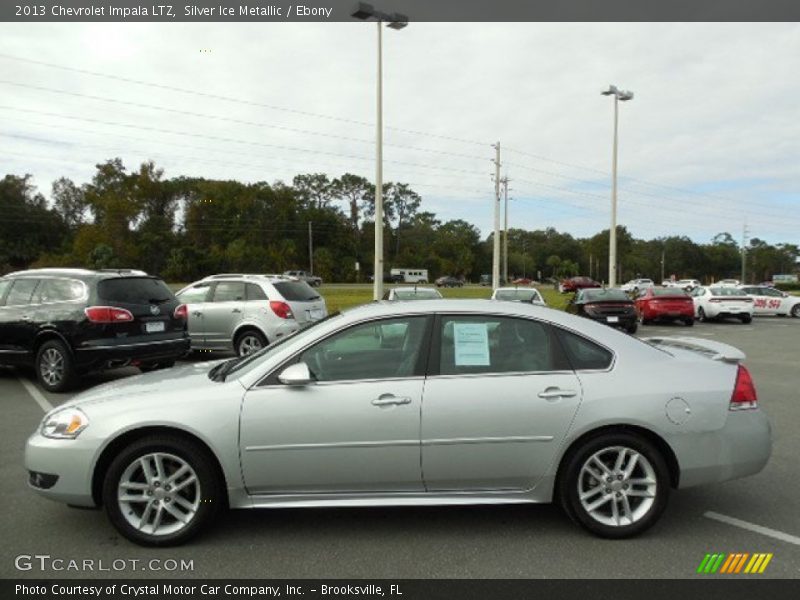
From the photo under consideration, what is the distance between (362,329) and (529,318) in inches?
42.8

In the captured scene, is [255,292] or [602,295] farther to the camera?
[602,295]

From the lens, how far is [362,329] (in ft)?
14.0

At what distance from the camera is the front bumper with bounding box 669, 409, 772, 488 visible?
4.05 meters

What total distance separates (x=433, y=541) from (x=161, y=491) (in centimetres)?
166

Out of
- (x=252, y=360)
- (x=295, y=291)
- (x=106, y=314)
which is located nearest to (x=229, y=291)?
(x=295, y=291)

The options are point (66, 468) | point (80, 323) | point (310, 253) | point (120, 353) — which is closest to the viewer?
point (66, 468)

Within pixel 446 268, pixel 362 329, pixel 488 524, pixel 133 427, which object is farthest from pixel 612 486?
pixel 446 268

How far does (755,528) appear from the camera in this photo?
4.24 meters

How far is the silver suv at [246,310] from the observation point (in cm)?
1150

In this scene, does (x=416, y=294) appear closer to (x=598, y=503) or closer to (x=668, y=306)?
(x=668, y=306)

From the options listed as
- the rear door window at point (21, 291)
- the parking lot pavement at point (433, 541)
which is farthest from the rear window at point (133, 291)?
the parking lot pavement at point (433, 541)

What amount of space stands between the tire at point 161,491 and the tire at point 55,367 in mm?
5430

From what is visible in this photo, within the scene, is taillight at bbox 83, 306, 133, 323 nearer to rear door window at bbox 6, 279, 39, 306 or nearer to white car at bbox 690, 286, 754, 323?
rear door window at bbox 6, 279, 39, 306

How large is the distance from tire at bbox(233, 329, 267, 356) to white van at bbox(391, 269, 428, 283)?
9703cm
